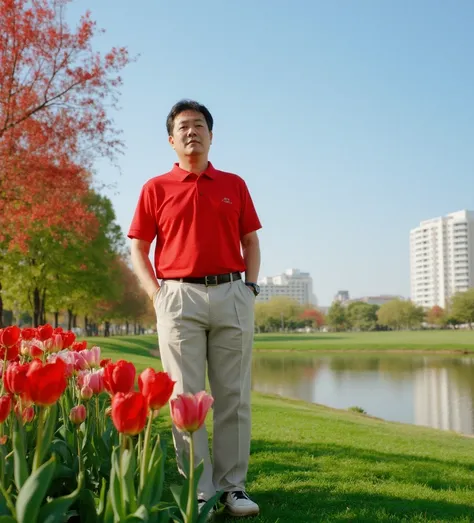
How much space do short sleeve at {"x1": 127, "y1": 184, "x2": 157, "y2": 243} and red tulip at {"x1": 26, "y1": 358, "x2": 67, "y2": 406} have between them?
167cm

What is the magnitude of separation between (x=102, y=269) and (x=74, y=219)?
12.0 meters

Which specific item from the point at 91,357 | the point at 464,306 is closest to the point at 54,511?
the point at 91,357

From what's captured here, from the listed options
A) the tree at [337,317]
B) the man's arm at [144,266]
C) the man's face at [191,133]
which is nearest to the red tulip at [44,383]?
the man's arm at [144,266]

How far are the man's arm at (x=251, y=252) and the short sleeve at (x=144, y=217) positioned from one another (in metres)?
0.61

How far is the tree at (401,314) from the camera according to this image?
327 feet

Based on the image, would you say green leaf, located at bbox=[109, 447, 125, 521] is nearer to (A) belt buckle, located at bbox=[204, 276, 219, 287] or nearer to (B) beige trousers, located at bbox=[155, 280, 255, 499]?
(B) beige trousers, located at bbox=[155, 280, 255, 499]

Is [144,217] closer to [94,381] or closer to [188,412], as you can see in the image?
[94,381]

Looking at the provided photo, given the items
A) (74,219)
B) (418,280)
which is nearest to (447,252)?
(418,280)

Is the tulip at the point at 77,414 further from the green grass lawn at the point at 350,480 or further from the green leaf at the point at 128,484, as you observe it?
the green grass lawn at the point at 350,480

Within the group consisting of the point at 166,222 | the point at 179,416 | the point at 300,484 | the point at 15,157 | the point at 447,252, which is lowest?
the point at 300,484

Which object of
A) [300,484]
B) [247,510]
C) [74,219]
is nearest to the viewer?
[247,510]

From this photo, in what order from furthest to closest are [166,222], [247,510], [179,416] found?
[166,222] < [247,510] < [179,416]

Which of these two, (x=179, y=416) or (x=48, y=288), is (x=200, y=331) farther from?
(x=48, y=288)

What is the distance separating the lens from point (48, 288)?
2484 centimetres
